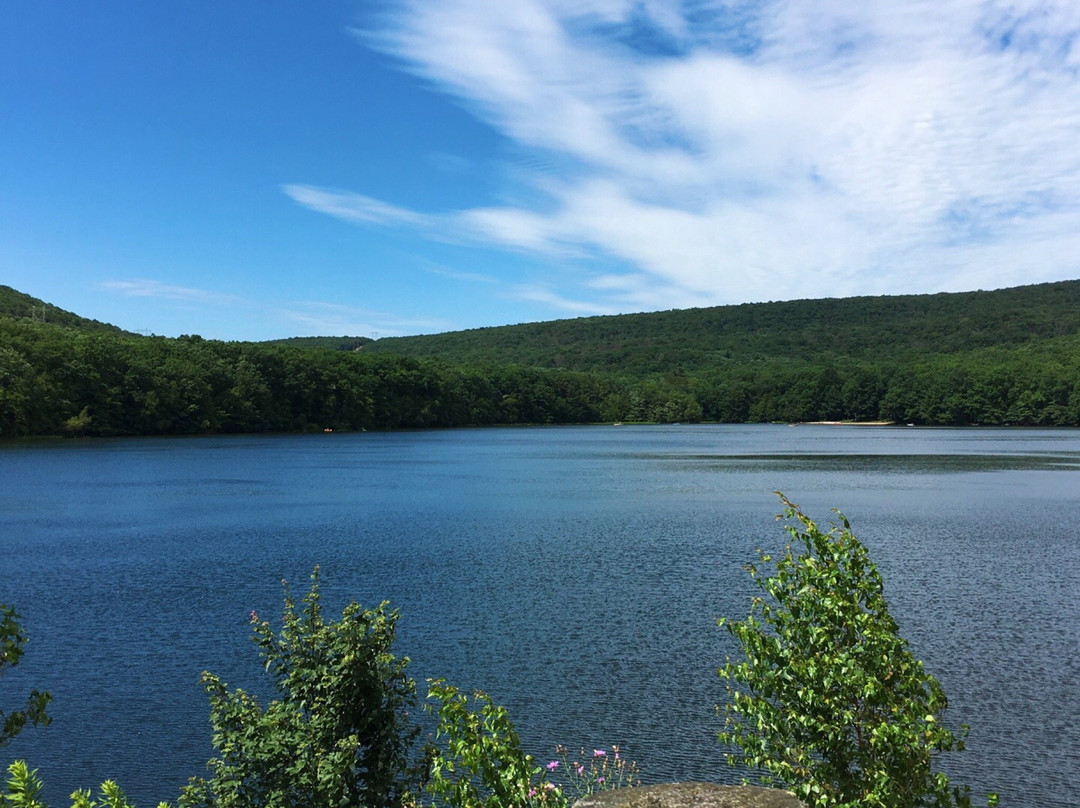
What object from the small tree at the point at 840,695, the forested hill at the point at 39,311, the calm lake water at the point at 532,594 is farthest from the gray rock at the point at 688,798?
the forested hill at the point at 39,311

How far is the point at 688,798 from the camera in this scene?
16.0 ft

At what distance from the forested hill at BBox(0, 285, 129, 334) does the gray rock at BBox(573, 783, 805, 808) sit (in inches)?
4703

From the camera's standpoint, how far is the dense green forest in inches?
3236

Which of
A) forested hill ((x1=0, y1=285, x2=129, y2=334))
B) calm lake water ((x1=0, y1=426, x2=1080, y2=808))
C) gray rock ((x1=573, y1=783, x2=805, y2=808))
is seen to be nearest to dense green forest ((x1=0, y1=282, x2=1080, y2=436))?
forested hill ((x1=0, y1=285, x2=129, y2=334))

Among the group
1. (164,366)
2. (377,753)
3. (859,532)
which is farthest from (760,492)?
(164,366)

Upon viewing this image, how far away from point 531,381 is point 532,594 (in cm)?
13227

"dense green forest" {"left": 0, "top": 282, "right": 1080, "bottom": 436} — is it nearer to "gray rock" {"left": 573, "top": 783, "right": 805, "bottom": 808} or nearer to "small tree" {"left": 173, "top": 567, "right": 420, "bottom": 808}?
"small tree" {"left": 173, "top": 567, "right": 420, "bottom": 808}

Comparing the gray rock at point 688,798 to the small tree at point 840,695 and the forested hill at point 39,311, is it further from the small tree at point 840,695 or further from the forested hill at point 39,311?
the forested hill at point 39,311

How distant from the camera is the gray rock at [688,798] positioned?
479 cm

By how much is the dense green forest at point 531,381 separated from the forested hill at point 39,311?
51 centimetres

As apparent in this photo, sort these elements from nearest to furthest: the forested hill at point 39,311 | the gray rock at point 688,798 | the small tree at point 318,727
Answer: the gray rock at point 688,798 → the small tree at point 318,727 → the forested hill at point 39,311

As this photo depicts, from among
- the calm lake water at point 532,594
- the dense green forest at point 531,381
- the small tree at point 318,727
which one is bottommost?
the calm lake water at point 532,594

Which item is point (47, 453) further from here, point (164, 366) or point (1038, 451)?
point (1038, 451)

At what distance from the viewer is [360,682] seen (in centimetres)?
664
